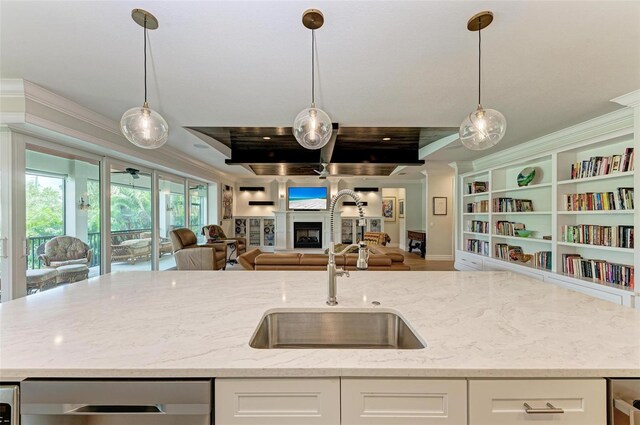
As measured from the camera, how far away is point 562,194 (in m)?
3.66

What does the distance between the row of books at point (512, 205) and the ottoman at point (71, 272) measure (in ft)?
21.4

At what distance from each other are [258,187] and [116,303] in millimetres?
8028

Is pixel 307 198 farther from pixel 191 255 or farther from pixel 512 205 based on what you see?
pixel 512 205

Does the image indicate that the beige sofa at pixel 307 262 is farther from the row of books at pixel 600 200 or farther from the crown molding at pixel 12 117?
the crown molding at pixel 12 117

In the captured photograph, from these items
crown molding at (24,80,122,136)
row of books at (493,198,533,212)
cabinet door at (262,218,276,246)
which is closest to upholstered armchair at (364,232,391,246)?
cabinet door at (262,218,276,246)

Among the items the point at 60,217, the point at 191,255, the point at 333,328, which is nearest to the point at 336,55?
the point at 333,328

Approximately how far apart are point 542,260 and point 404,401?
4.41 m

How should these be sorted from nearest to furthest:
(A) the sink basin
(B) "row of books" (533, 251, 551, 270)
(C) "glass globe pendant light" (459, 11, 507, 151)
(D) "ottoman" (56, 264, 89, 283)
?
(A) the sink basin < (C) "glass globe pendant light" (459, 11, 507, 151) < (D) "ottoman" (56, 264, 89, 283) < (B) "row of books" (533, 251, 551, 270)

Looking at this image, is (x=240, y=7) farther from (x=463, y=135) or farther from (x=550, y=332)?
(x=550, y=332)

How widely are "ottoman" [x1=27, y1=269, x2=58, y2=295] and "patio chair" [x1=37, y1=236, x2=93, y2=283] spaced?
0.23 feet

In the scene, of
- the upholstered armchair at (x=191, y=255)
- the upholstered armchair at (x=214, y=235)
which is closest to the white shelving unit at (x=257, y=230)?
the upholstered armchair at (x=214, y=235)

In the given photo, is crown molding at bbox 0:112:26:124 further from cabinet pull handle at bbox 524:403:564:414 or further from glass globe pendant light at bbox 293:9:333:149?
cabinet pull handle at bbox 524:403:564:414

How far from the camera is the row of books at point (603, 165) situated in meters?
2.85

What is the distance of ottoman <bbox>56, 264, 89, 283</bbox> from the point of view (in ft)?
10.8
